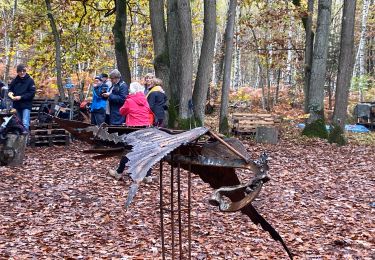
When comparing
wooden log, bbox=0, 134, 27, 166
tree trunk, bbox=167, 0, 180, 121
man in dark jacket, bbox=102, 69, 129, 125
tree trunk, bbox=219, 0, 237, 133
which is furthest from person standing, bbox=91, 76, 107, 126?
tree trunk, bbox=219, 0, 237, 133

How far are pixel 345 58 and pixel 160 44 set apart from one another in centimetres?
567

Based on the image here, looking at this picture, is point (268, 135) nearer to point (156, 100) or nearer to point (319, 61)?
point (319, 61)

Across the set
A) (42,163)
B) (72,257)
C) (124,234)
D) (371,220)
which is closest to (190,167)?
(72,257)

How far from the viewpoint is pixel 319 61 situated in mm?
15203

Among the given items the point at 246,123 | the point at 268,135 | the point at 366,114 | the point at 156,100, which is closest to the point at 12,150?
the point at 156,100

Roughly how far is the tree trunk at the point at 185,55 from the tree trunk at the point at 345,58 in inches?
196

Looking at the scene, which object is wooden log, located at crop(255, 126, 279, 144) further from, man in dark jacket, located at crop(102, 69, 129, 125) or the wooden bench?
man in dark jacket, located at crop(102, 69, 129, 125)

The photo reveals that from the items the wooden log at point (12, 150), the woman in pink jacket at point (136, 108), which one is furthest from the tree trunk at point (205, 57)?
the woman in pink jacket at point (136, 108)

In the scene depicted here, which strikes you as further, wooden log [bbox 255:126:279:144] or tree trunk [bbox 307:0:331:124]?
tree trunk [bbox 307:0:331:124]

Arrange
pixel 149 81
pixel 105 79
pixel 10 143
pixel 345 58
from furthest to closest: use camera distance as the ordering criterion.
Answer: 1. pixel 345 58
2. pixel 105 79
3. pixel 10 143
4. pixel 149 81

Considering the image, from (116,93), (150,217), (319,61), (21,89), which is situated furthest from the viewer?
(319,61)

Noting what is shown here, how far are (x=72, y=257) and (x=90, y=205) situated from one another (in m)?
1.97

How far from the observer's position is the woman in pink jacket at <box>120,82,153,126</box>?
7988 millimetres

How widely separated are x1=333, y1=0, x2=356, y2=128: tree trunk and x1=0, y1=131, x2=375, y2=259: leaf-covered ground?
14.4 ft
